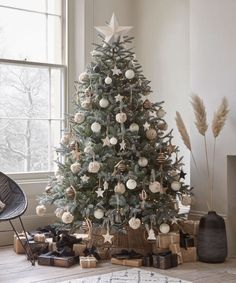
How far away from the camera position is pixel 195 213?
4.62 metres

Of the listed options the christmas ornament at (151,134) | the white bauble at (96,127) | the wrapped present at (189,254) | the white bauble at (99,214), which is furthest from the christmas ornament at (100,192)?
the wrapped present at (189,254)

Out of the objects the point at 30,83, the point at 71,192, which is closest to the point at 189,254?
the point at 71,192

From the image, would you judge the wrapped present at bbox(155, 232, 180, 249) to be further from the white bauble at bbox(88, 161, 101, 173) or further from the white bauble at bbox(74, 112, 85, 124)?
the white bauble at bbox(74, 112, 85, 124)

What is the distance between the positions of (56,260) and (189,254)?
1.11 meters

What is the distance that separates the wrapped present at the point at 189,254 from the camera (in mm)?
4066

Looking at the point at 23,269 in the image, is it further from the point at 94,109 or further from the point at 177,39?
the point at 177,39

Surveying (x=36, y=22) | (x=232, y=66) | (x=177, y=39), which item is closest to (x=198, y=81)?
(x=232, y=66)

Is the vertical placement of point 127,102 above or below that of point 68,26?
below

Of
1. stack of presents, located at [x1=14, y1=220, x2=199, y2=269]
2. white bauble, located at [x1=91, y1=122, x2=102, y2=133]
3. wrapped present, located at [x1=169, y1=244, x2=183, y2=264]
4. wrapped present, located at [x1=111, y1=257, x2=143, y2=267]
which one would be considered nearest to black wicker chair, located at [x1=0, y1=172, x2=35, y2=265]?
stack of presents, located at [x1=14, y1=220, x2=199, y2=269]

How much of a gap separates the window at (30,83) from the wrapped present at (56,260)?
52.7 inches

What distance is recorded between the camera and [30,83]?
515 cm

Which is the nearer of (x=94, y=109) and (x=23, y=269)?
(x=23, y=269)

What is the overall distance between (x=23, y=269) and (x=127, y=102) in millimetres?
1618

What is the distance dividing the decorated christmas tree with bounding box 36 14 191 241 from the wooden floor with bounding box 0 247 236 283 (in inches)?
13.4
